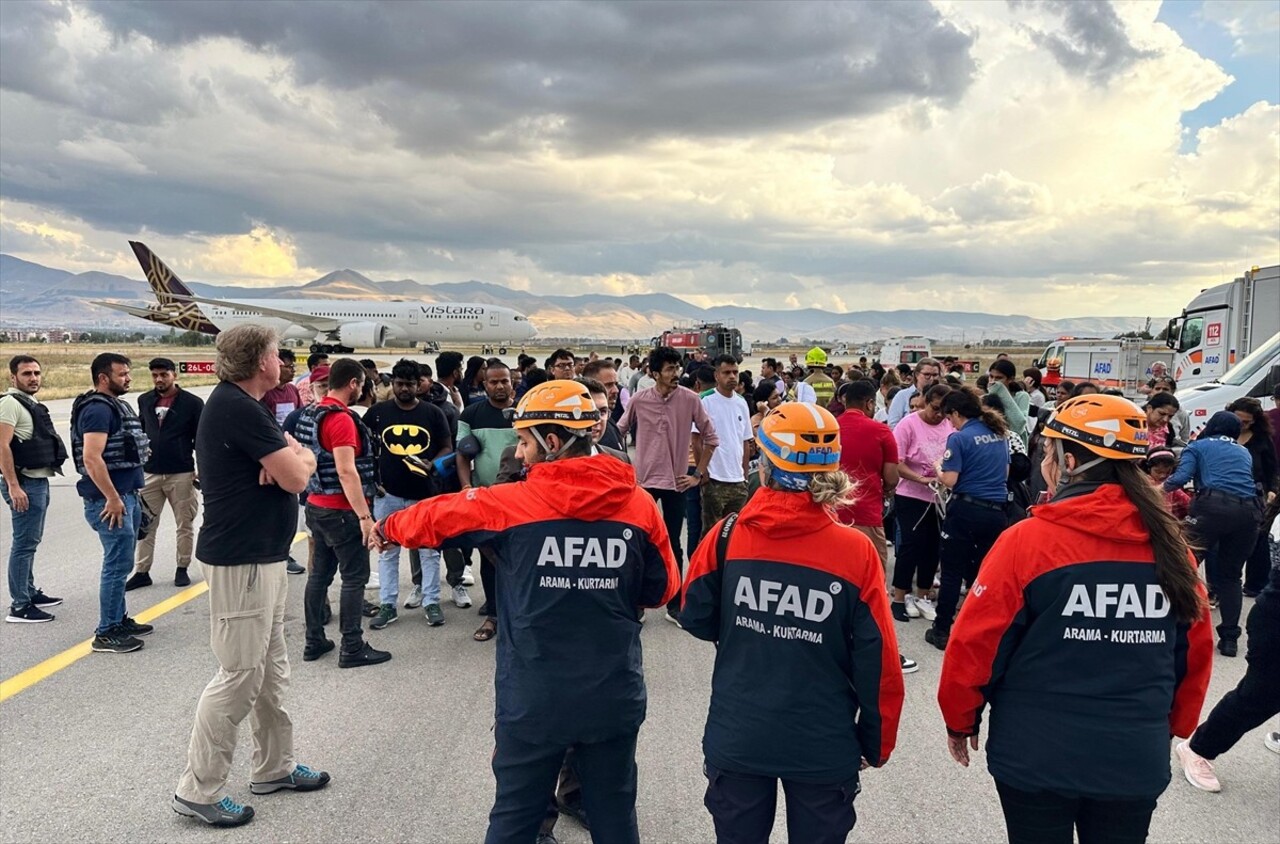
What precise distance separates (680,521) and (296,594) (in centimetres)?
353

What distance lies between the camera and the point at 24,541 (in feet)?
18.2

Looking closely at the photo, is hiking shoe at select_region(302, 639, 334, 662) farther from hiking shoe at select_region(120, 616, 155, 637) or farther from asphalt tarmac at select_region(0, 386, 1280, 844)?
hiking shoe at select_region(120, 616, 155, 637)

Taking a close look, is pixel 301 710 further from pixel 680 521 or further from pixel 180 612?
pixel 680 521

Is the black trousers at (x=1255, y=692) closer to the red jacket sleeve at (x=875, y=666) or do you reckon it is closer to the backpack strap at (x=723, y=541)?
the red jacket sleeve at (x=875, y=666)

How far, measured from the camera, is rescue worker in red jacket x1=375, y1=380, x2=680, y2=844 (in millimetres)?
2352

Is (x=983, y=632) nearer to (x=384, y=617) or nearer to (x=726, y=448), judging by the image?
(x=726, y=448)

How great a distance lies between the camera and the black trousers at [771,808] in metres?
2.16

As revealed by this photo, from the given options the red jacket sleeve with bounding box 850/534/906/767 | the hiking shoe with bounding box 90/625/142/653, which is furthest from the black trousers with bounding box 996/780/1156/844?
the hiking shoe with bounding box 90/625/142/653

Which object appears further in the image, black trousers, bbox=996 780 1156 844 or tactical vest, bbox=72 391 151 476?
tactical vest, bbox=72 391 151 476

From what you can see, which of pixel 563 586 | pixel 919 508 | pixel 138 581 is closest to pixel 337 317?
pixel 138 581

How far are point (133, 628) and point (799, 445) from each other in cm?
536

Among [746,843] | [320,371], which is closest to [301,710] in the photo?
Result: [746,843]

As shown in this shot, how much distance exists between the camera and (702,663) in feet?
16.7

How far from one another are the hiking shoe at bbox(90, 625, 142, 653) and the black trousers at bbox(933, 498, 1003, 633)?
19.2 ft
